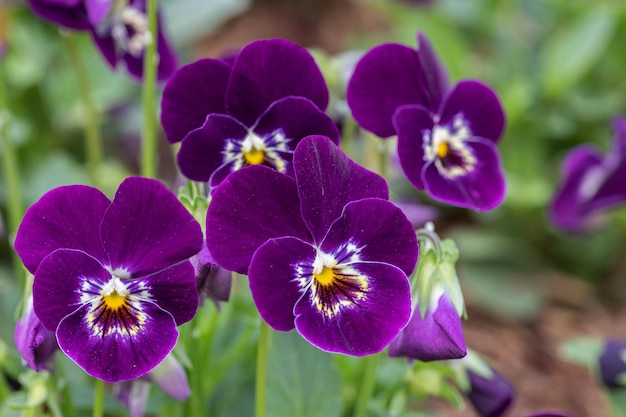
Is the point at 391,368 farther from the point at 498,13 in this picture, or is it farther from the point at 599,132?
the point at 498,13

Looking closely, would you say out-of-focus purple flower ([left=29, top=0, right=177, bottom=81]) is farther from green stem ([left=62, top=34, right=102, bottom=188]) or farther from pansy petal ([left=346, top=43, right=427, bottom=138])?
pansy petal ([left=346, top=43, right=427, bottom=138])

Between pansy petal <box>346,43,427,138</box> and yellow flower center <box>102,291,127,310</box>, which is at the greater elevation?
pansy petal <box>346,43,427,138</box>

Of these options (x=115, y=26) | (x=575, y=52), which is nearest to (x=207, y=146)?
(x=115, y=26)

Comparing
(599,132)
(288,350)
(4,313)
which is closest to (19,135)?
(4,313)

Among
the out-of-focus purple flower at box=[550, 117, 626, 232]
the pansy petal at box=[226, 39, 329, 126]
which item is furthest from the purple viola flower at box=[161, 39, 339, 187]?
the out-of-focus purple flower at box=[550, 117, 626, 232]

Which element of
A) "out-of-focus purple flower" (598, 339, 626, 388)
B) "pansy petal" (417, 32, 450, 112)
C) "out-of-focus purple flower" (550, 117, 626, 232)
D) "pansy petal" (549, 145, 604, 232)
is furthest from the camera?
"pansy petal" (549, 145, 604, 232)
